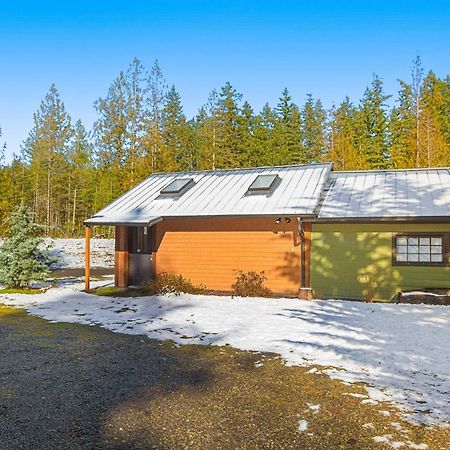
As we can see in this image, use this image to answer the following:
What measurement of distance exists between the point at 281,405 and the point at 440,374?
9.14ft

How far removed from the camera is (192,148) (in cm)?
4828

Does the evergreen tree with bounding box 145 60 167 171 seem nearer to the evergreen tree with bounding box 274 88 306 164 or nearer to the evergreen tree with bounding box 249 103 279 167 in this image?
the evergreen tree with bounding box 249 103 279 167

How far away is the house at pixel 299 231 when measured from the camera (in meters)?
12.6

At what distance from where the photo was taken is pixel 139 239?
16.5m

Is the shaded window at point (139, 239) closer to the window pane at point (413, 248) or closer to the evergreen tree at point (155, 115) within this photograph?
the window pane at point (413, 248)

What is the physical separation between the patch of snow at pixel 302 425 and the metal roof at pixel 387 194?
9068mm

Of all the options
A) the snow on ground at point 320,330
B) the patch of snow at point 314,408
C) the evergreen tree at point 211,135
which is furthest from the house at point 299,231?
the evergreen tree at point 211,135

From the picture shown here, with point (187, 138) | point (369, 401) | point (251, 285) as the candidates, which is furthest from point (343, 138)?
point (369, 401)

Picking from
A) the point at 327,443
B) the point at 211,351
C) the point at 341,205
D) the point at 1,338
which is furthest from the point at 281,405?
the point at 341,205

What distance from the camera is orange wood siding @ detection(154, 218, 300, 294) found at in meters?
13.9

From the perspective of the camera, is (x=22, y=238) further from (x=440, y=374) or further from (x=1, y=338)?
(x=440, y=374)

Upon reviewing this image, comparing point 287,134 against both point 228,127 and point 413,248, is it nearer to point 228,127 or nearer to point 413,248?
point 228,127

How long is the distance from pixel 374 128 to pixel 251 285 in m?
30.6

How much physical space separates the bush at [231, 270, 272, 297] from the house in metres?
0.24
